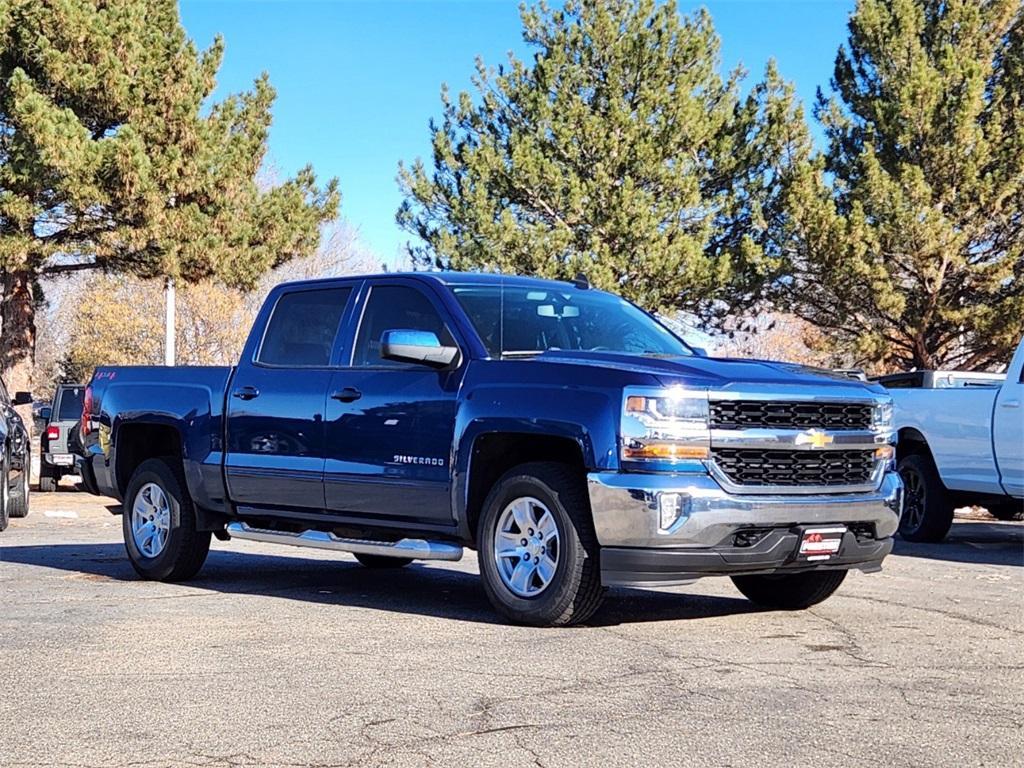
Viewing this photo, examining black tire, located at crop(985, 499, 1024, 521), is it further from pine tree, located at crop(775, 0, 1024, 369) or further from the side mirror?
pine tree, located at crop(775, 0, 1024, 369)

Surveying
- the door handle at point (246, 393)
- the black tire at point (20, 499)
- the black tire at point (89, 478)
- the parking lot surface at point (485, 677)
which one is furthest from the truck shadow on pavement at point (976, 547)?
the black tire at point (20, 499)

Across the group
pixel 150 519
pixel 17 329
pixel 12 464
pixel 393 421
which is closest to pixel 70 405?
pixel 12 464

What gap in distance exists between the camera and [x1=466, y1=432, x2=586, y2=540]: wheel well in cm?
771

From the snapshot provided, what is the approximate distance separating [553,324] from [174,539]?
3.10m

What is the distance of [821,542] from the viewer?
Answer: 7.48 m

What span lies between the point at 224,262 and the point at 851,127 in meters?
15.2

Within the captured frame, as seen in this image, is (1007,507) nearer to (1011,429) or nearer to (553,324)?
(1011,429)

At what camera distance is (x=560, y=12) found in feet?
116

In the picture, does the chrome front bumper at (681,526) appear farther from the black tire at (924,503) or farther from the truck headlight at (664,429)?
the black tire at (924,503)

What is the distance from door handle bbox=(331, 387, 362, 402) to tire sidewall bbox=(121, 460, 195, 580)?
69.8 inches

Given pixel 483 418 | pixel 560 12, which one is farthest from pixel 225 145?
pixel 483 418

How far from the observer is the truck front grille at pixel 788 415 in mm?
7270

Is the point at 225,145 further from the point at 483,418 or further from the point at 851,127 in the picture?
the point at 483,418

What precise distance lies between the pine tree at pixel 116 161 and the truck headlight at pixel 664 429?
21.7 m
